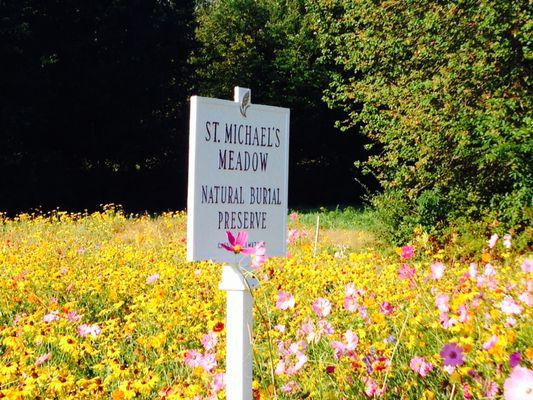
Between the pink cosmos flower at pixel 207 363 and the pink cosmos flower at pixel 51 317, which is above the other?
the pink cosmos flower at pixel 207 363

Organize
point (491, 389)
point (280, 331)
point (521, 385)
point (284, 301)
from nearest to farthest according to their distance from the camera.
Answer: point (521, 385), point (491, 389), point (284, 301), point (280, 331)

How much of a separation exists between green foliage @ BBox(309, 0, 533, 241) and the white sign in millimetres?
6697

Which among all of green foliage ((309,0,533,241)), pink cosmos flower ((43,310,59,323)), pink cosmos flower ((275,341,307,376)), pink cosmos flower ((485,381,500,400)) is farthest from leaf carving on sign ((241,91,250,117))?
green foliage ((309,0,533,241))

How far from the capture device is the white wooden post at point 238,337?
257 cm

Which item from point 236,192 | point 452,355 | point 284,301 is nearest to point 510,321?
point 452,355

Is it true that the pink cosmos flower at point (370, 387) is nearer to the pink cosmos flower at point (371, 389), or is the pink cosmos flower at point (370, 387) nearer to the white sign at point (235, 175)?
the pink cosmos flower at point (371, 389)

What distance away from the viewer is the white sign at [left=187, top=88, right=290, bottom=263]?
2.67 m

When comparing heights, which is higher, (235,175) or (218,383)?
(235,175)

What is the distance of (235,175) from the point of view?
2799mm

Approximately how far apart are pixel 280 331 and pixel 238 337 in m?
0.90

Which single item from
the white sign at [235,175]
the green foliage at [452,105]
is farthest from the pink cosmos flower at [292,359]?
the green foliage at [452,105]

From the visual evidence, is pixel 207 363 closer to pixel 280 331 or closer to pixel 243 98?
pixel 280 331

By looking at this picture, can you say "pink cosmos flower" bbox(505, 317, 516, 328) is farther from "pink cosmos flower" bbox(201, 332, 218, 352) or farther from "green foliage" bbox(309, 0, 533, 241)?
"green foliage" bbox(309, 0, 533, 241)

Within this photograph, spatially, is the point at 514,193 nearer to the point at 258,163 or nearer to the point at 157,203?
the point at 258,163
